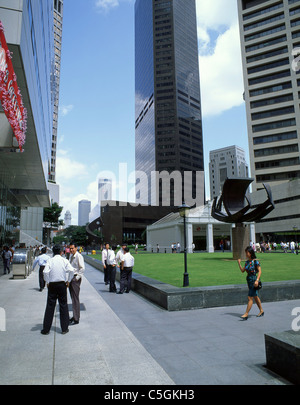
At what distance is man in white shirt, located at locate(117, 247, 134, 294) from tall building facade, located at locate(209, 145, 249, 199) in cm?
14204

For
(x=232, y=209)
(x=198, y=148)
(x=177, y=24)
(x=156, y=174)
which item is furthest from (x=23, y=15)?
(x=177, y=24)

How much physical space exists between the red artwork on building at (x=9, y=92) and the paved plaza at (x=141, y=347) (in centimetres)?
623

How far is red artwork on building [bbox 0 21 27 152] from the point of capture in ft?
26.6

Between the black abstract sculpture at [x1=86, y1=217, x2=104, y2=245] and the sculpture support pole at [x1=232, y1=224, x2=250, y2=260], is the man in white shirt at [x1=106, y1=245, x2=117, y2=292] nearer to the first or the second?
the sculpture support pole at [x1=232, y1=224, x2=250, y2=260]

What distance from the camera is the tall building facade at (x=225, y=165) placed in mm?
153500

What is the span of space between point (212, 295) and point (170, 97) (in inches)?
5328

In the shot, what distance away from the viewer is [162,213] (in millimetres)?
90250

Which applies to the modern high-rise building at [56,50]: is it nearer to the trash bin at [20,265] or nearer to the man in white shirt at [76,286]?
the trash bin at [20,265]

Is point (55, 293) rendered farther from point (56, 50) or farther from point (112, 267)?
point (56, 50)

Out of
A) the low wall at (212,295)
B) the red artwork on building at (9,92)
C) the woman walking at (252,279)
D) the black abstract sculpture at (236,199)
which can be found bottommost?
the low wall at (212,295)

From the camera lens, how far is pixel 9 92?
29.4 ft

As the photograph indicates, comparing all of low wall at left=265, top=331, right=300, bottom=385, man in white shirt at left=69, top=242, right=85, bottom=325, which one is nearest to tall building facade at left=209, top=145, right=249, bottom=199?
man in white shirt at left=69, top=242, right=85, bottom=325

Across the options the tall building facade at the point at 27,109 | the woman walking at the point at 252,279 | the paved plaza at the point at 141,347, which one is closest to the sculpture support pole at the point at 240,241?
the paved plaza at the point at 141,347
